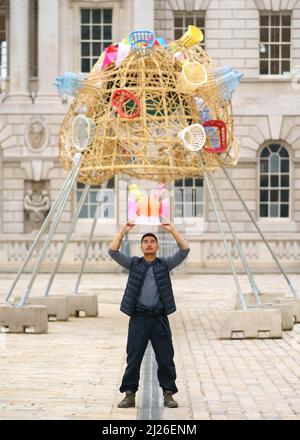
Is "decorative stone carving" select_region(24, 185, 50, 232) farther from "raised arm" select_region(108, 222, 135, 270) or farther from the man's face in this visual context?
the man's face

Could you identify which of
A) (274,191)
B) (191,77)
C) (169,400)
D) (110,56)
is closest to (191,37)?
(191,77)

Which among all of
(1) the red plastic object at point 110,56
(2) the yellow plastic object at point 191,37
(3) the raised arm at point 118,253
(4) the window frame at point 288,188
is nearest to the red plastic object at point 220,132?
(2) the yellow plastic object at point 191,37

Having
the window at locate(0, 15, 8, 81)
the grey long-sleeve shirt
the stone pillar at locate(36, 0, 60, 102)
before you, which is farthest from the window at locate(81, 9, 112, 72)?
the grey long-sleeve shirt

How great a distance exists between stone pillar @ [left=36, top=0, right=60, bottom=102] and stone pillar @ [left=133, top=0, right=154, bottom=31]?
2628mm

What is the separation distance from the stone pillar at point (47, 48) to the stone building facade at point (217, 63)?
0.11 ft

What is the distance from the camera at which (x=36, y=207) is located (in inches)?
1556

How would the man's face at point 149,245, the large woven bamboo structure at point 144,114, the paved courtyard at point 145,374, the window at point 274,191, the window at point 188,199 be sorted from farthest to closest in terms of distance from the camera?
the window at point 274,191 < the window at point 188,199 < the large woven bamboo structure at point 144,114 < the man's face at point 149,245 < the paved courtyard at point 145,374

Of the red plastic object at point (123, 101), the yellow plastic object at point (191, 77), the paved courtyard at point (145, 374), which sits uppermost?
the yellow plastic object at point (191, 77)

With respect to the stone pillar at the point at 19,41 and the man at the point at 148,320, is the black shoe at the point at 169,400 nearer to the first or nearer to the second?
the man at the point at 148,320

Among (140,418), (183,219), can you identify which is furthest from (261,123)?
(140,418)

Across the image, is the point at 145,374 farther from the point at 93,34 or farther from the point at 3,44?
the point at 3,44

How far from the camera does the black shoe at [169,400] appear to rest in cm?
1130

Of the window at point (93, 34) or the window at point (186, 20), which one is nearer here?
the window at point (93, 34)

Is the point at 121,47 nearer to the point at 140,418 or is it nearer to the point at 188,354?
the point at 188,354
